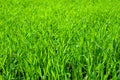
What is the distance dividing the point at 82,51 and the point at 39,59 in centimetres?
33

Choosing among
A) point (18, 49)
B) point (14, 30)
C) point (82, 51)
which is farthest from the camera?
point (14, 30)

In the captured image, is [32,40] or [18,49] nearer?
[18,49]

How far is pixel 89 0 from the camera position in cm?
580

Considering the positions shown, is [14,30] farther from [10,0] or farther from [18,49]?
[10,0]

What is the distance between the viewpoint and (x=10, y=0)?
5891 millimetres

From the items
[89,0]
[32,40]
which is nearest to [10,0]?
[89,0]

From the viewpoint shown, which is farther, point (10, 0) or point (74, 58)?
point (10, 0)

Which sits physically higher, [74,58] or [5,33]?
[5,33]

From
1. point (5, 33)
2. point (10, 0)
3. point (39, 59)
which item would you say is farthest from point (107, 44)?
point (10, 0)

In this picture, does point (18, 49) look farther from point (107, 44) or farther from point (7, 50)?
point (107, 44)

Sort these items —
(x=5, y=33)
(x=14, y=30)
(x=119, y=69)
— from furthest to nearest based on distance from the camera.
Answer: (x=14, y=30)
(x=5, y=33)
(x=119, y=69)

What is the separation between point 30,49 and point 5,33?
0.59 meters

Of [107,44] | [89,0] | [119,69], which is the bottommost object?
[119,69]

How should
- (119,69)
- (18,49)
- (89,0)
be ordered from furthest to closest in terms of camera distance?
(89,0) < (18,49) < (119,69)
